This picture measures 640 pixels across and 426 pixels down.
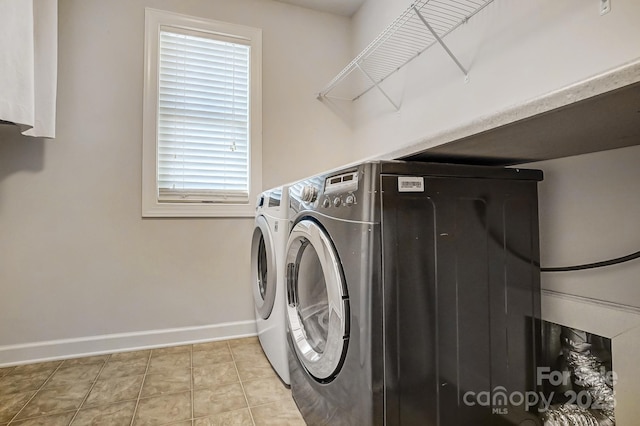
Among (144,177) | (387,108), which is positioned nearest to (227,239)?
(144,177)

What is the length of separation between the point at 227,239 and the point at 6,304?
47.6 inches

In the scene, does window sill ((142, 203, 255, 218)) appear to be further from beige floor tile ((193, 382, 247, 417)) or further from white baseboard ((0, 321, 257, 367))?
beige floor tile ((193, 382, 247, 417))

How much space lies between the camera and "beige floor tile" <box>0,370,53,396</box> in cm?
147

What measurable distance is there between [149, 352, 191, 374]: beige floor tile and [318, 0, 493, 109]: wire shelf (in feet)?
6.47

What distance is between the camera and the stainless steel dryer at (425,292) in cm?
84

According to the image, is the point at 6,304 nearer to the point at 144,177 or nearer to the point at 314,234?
the point at 144,177

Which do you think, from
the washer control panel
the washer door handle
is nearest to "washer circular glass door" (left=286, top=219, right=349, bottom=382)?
the washer door handle

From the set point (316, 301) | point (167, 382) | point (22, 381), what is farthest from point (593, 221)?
point (22, 381)

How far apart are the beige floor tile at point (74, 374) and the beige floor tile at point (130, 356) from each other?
11cm

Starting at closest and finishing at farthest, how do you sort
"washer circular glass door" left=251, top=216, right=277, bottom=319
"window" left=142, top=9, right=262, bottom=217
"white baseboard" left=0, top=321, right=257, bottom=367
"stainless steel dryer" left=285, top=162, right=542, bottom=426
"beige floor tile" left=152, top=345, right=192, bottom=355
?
"stainless steel dryer" left=285, top=162, right=542, bottom=426 → "washer circular glass door" left=251, top=216, right=277, bottom=319 → "white baseboard" left=0, top=321, right=257, bottom=367 → "beige floor tile" left=152, top=345, right=192, bottom=355 → "window" left=142, top=9, right=262, bottom=217

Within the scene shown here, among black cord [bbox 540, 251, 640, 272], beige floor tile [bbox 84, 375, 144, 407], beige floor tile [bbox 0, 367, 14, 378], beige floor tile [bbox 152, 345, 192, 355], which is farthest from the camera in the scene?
beige floor tile [bbox 152, 345, 192, 355]

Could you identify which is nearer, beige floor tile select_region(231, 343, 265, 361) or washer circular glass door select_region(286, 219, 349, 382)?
washer circular glass door select_region(286, 219, 349, 382)

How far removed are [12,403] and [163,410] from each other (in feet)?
2.21

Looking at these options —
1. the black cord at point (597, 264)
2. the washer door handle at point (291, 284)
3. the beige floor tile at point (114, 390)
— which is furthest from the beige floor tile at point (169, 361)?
the black cord at point (597, 264)
